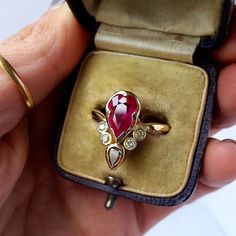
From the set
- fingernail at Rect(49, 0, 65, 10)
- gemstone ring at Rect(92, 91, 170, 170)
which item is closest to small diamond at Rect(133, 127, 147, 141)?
gemstone ring at Rect(92, 91, 170, 170)

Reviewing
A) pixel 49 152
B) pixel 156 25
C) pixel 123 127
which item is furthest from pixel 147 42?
pixel 49 152

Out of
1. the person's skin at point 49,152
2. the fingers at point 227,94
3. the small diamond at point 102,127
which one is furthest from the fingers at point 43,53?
the fingers at point 227,94

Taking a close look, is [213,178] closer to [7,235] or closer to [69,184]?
[69,184]

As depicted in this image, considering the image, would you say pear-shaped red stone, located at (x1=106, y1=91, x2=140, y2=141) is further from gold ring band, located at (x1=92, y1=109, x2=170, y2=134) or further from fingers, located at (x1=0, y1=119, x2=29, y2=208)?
fingers, located at (x1=0, y1=119, x2=29, y2=208)

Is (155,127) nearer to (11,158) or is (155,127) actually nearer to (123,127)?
(123,127)

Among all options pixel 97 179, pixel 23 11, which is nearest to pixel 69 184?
pixel 97 179

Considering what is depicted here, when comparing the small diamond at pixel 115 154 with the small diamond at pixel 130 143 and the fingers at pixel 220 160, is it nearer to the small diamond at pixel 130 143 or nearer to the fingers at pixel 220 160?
the small diamond at pixel 130 143
